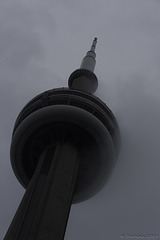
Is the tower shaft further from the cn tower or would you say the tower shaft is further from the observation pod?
the observation pod

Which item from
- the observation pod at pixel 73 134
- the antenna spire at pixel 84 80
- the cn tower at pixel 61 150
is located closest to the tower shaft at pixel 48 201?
the cn tower at pixel 61 150

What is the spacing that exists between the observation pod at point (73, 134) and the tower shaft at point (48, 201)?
2.48 metres

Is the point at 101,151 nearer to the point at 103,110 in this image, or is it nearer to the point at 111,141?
the point at 111,141

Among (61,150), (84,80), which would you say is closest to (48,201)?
(61,150)

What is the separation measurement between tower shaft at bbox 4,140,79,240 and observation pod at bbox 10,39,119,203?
2.48 metres

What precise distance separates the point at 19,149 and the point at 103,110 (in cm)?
1179

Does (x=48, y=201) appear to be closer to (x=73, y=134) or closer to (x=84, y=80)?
(x=73, y=134)

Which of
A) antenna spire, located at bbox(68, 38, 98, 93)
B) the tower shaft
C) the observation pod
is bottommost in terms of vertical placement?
the tower shaft

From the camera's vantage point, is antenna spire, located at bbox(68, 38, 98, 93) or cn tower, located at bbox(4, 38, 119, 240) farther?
antenna spire, located at bbox(68, 38, 98, 93)

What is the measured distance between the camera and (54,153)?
→ 126 ft

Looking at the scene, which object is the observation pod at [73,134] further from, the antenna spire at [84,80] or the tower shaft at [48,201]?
the antenna spire at [84,80]

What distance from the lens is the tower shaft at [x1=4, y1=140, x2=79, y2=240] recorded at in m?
28.8

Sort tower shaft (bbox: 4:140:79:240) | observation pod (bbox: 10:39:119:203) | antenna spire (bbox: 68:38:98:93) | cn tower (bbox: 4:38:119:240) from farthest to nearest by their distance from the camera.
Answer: antenna spire (bbox: 68:38:98:93), observation pod (bbox: 10:39:119:203), cn tower (bbox: 4:38:119:240), tower shaft (bbox: 4:140:79:240)

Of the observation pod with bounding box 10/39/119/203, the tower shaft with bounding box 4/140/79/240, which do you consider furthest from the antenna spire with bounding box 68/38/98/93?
the tower shaft with bounding box 4/140/79/240
